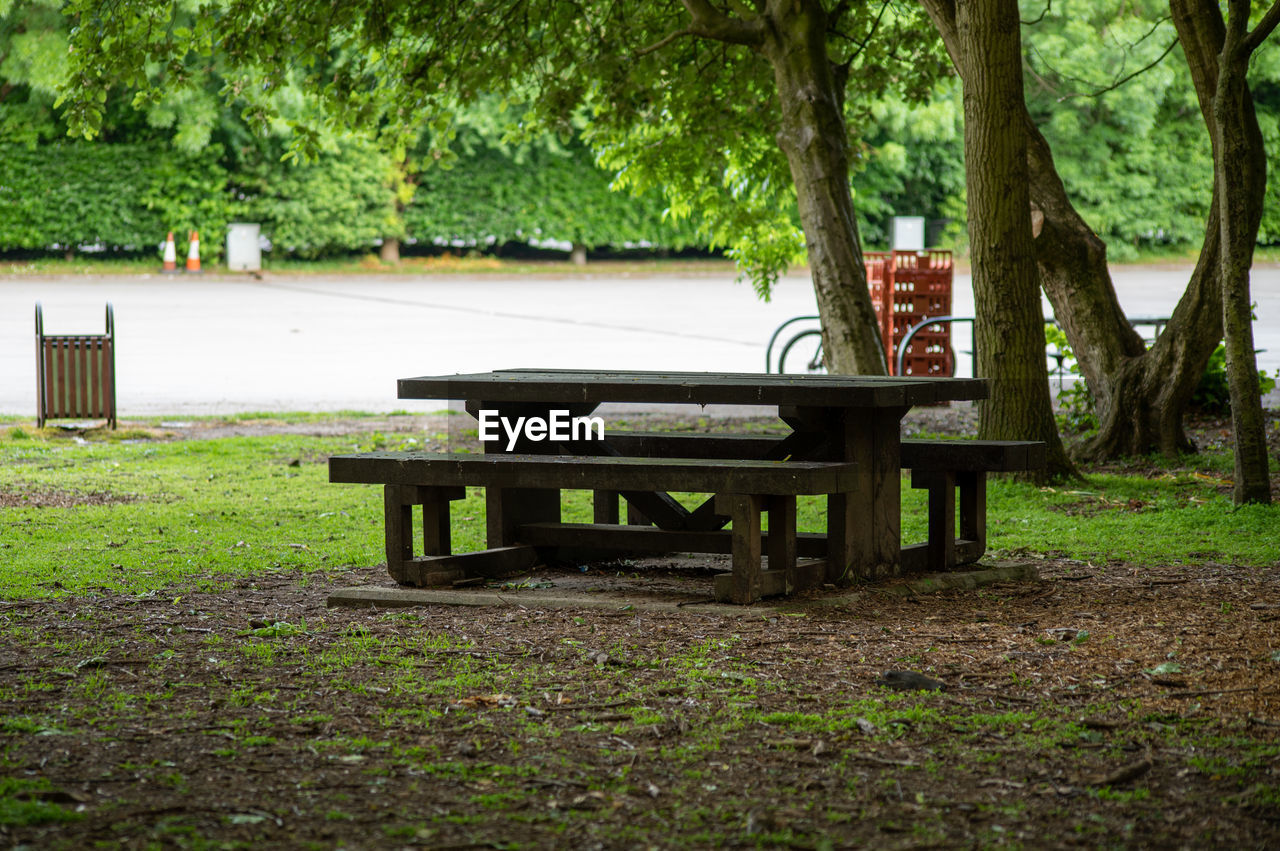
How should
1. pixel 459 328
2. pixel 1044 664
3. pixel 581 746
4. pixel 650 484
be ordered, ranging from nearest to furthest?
pixel 581 746 < pixel 1044 664 < pixel 650 484 < pixel 459 328

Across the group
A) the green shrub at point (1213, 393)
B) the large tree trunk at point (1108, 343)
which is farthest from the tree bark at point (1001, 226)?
the green shrub at point (1213, 393)

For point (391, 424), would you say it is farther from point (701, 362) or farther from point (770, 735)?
point (770, 735)

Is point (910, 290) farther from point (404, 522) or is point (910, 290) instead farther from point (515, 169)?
point (515, 169)

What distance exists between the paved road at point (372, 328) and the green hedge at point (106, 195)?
108 inches

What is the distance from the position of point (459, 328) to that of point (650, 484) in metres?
16.9

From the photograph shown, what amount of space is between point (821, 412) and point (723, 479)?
2.40 ft

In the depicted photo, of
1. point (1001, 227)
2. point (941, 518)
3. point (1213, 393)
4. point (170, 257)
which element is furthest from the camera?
point (170, 257)

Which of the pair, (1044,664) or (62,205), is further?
(62,205)

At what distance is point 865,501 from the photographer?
238 inches

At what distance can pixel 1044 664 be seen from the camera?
4.74 metres

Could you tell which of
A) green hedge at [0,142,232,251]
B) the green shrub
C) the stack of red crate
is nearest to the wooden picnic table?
the green shrub

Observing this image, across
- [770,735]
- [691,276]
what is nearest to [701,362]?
[770,735]

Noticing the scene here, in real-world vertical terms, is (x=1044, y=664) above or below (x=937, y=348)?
below

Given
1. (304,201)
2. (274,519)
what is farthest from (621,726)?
(304,201)
